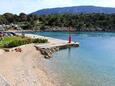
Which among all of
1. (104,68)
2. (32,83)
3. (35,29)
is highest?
(32,83)

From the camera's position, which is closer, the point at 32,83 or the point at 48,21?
the point at 32,83

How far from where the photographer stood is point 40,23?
184 meters

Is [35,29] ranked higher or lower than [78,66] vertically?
lower

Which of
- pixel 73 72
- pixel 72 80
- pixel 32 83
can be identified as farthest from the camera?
pixel 73 72

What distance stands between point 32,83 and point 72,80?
479 cm

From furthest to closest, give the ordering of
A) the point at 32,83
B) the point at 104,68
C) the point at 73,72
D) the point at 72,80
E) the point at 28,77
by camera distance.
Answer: the point at 104,68, the point at 73,72, the point at 72,80, the point at 28,77, the point at 32,83

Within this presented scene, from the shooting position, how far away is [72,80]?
88.0 feet

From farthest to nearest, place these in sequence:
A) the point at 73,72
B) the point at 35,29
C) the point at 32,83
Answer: the point at 35,29
the point at 73,72
the point at 32,83

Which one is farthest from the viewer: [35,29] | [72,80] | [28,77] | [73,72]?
[35,29]

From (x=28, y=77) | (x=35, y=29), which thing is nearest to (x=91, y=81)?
(x=28, y=77)

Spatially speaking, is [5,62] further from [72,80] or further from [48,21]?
[48,21]

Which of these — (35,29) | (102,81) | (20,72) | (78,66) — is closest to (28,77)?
(20,72)

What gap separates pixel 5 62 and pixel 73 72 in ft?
22.1

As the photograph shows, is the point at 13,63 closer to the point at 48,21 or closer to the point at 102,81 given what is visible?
the point at 102,81
